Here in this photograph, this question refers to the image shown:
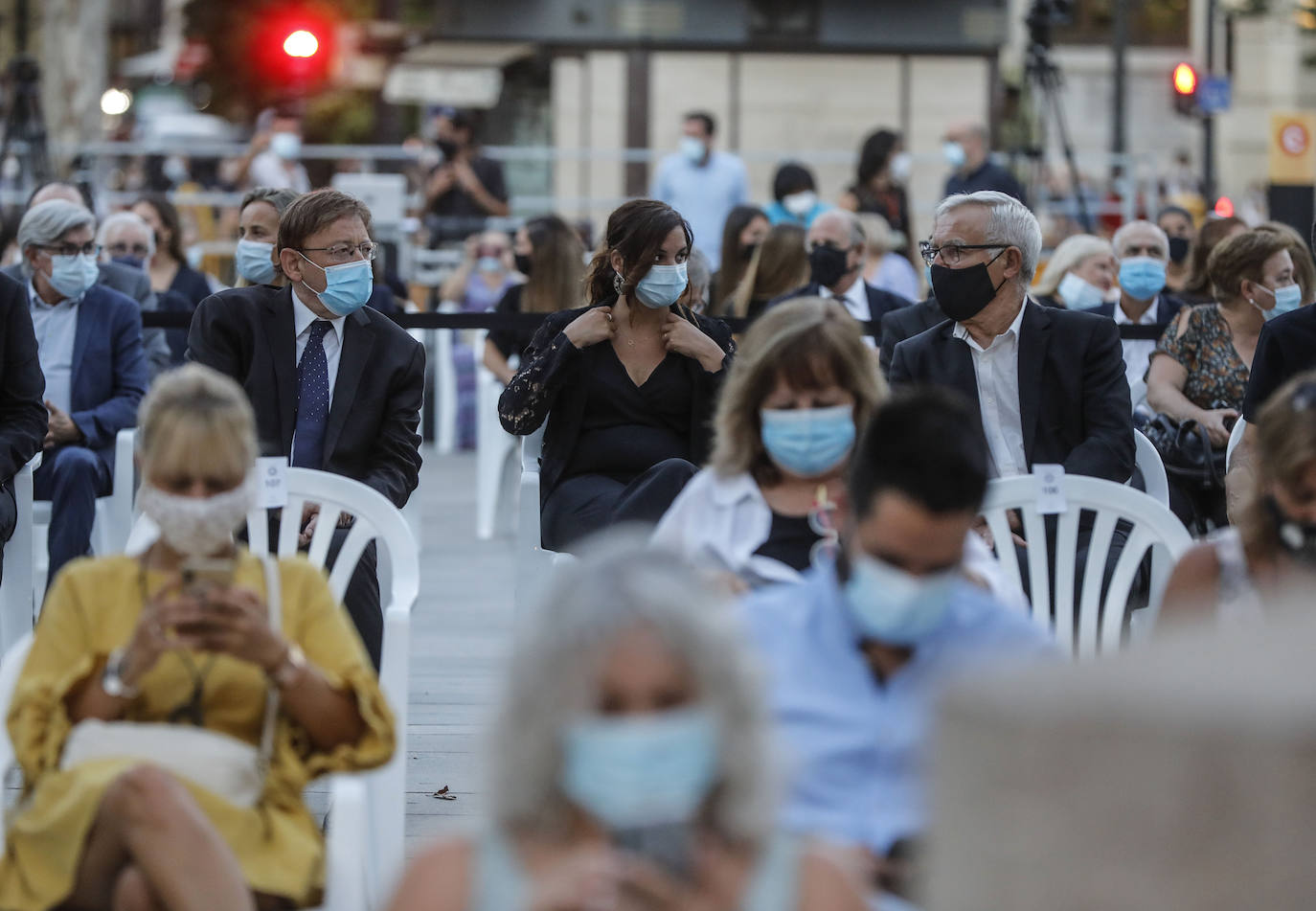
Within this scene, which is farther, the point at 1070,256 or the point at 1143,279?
the point at 1070,256

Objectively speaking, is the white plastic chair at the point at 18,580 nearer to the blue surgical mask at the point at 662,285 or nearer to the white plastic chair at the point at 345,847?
the blue surgical mask at the point at 662,285

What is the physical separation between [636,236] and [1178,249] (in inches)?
220

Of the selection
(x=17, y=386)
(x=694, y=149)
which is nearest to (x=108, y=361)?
(x=17, y=386)

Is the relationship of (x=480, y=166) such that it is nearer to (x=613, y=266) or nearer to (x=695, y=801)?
(x=613, y=266)

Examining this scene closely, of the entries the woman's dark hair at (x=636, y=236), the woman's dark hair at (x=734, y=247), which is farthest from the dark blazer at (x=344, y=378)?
the woman's dark hair at (x=734, y=247)

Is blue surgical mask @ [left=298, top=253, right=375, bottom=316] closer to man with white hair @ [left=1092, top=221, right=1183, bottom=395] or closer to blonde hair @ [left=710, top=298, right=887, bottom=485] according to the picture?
blonde hair @ [left=710, top=298, right=887, bottom=485]

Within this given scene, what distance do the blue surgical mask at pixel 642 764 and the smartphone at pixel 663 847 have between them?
1 centimetres

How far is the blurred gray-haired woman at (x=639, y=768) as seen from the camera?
235cm

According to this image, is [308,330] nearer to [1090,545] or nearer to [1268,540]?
[1090,545]

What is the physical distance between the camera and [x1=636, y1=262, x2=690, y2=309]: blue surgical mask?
5613 millimetres

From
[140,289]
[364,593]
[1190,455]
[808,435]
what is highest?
[140,289]

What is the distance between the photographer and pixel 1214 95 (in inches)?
671

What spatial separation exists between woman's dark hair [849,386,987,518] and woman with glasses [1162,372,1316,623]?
1.71ft

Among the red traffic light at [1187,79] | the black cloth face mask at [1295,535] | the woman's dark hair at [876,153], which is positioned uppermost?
the red traffic light at [1187,79]
